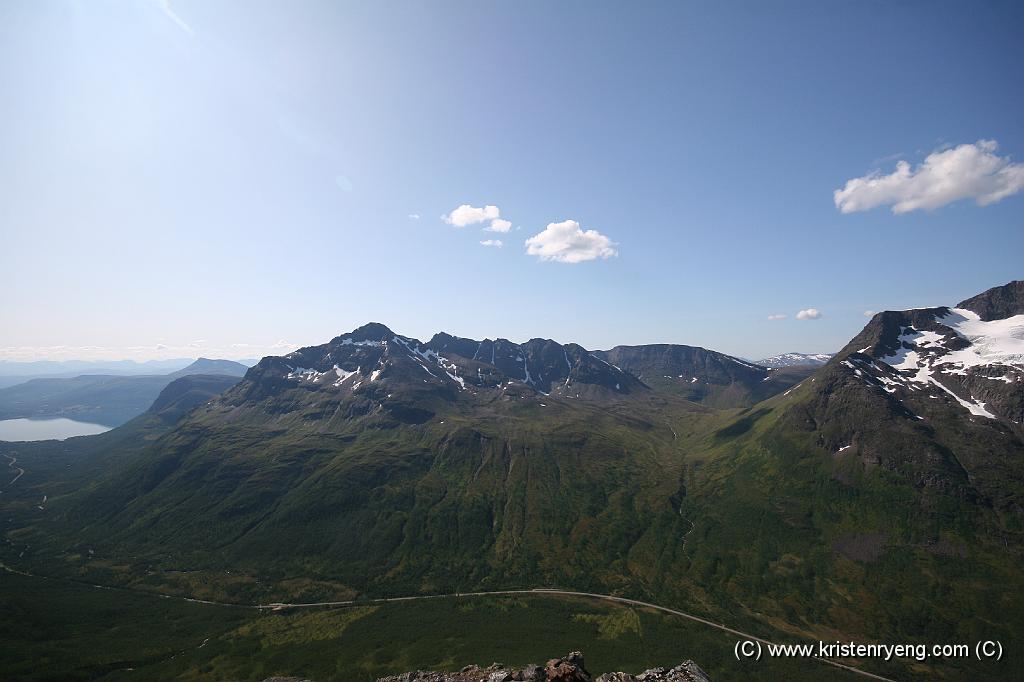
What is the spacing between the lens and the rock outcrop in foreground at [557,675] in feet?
130

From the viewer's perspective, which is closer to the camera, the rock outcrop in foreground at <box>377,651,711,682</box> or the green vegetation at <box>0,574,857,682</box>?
the rock outcrop in foreground at <box>377,651,711,682</box>

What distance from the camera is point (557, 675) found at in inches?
1553

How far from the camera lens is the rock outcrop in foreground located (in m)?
39.6

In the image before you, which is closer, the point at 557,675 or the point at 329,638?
the point at 557,675

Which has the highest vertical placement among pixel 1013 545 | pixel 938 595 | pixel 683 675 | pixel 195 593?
pixel 683 675

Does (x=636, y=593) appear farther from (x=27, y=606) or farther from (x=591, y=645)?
(x=27, y=606)

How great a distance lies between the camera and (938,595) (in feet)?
550

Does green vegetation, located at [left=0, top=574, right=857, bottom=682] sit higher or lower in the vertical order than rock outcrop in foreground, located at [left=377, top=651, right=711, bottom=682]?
lower

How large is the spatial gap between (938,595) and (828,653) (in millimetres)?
60968

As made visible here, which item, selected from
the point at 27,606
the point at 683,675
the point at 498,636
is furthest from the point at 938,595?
the point at 27,606

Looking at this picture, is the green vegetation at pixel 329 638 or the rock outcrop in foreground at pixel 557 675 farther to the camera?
the green vegetation at pixel 329 638

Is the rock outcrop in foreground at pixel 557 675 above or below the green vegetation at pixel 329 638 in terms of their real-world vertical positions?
above

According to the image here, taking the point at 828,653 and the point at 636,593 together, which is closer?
the point at 828,653

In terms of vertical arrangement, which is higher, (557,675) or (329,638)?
(557,675)
